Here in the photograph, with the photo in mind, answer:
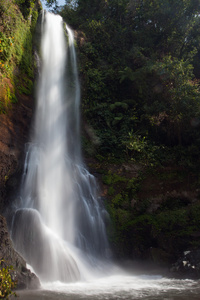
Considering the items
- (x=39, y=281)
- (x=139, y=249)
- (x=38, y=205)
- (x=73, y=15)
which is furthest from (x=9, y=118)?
(x=73, y=15)

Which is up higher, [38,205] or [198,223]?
[38,205]

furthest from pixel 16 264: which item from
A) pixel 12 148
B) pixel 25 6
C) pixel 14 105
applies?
pixel 25 6

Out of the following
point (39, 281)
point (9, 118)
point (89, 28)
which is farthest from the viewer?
point (89, 28)

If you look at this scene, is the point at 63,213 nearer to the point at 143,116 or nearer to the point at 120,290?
the point at 120,290

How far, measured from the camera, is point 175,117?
13422 millimetres

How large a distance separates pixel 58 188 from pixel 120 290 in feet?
18.3

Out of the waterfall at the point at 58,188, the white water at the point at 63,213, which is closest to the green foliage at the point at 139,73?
the waterfall at the point at 58,188

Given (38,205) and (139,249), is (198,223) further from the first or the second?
(38,205)

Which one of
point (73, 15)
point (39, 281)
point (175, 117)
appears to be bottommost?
point (39, 281)

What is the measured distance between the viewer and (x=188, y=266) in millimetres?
7812

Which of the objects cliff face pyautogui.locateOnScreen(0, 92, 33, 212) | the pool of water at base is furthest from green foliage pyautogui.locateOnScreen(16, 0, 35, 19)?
the pool of water at base

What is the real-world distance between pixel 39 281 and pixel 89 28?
19.7m

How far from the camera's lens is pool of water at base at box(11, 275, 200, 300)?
5.34 metres

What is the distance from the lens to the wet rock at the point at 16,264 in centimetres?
572
